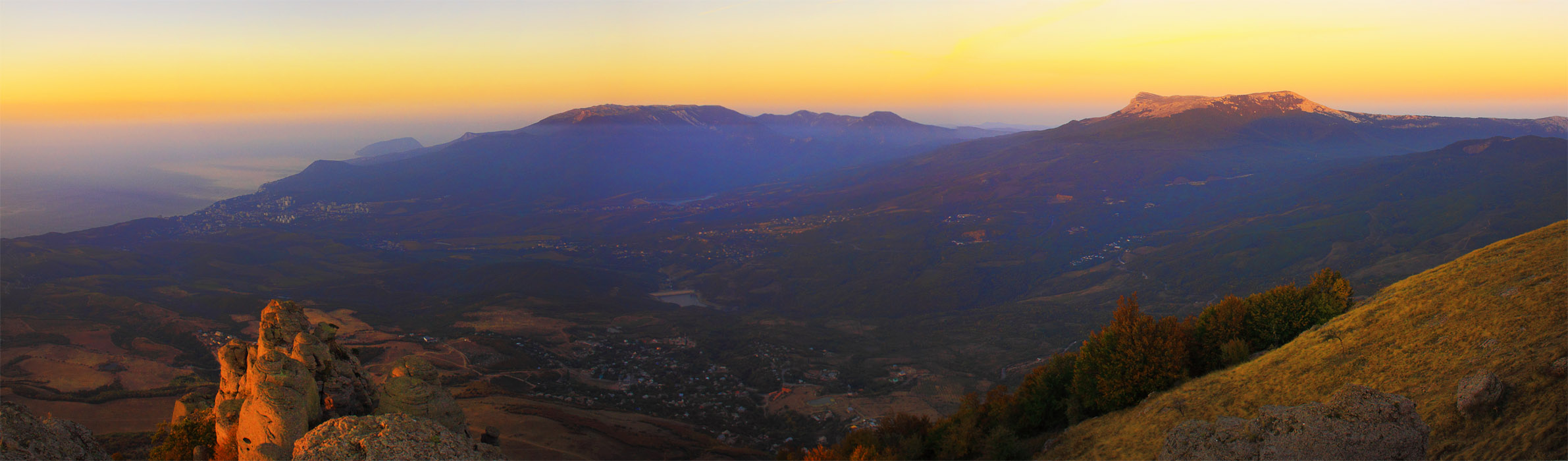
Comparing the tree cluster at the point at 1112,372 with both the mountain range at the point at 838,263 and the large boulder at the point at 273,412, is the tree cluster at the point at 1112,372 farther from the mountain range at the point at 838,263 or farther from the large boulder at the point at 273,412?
the mountain range at the point at 838,263

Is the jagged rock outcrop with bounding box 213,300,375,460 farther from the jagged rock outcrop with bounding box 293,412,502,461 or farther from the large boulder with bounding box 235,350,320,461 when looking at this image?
the jagged rock outcrop with bounding box 293,412,502,461

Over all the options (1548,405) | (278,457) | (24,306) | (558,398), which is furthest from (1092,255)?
(24,306)

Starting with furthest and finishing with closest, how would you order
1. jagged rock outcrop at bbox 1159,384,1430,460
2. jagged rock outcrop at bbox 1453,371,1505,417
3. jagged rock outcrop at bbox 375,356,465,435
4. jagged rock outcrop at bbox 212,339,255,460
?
jagged rock outcrop at bbox 212,339,255,460
jagged rock outcrop at bbox 375,356,465,435
jagged rock outcrop at bbox 1453,371,1505,417
jagged rock outcrop at bbox 1159,384,1430,460

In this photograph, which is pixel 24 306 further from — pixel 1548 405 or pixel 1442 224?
pixel 1442 224

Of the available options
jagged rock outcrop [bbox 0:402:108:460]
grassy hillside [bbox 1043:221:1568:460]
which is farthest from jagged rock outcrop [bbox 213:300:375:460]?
grassy hillside [bbox 1043:221:1568:460]

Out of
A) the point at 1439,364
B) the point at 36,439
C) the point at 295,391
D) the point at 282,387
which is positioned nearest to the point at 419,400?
the point at 295,391

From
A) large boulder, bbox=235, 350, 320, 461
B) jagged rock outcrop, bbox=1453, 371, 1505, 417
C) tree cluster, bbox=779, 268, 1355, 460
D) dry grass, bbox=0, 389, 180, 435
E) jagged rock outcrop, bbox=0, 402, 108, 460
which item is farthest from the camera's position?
dry grass, bbox=0, 389, 180, 435
